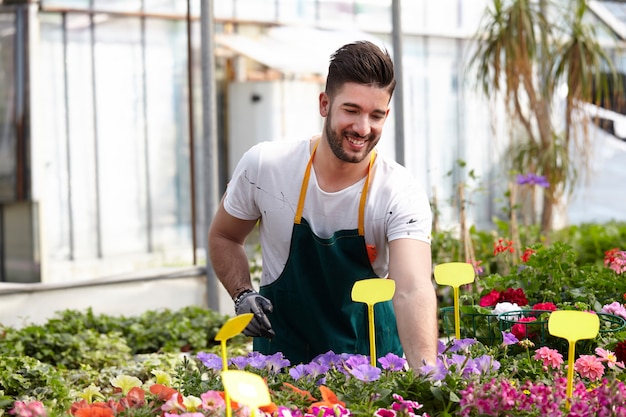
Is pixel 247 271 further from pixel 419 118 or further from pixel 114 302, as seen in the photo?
pixel 419 118

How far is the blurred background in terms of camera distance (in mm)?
6535

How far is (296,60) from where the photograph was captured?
26.2ft

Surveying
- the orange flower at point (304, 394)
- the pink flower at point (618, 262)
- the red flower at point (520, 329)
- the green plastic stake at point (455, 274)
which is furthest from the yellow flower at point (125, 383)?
the pink flower at point (618, 262)

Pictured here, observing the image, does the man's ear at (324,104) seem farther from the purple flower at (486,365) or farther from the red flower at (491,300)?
the purple flower at (486,365)

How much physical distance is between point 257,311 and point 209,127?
2.67 metres

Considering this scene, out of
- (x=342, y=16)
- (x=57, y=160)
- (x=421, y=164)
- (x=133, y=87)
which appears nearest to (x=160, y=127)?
(x=133, y=87)

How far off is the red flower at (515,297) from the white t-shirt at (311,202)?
1.13 feet

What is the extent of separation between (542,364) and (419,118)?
7294 millimetres

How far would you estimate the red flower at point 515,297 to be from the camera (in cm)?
257

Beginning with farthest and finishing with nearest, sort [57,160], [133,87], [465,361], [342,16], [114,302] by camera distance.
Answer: [342,16]
[133,87]
[57,160]
[114,302]
[465,361]

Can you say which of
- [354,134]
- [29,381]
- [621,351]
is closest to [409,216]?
[354,134]

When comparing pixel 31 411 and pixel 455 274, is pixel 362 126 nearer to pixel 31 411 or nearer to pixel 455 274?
pixel 455 274

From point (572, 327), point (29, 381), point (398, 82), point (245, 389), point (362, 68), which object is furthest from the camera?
point (398, 82)

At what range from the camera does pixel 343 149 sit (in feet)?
7.38
